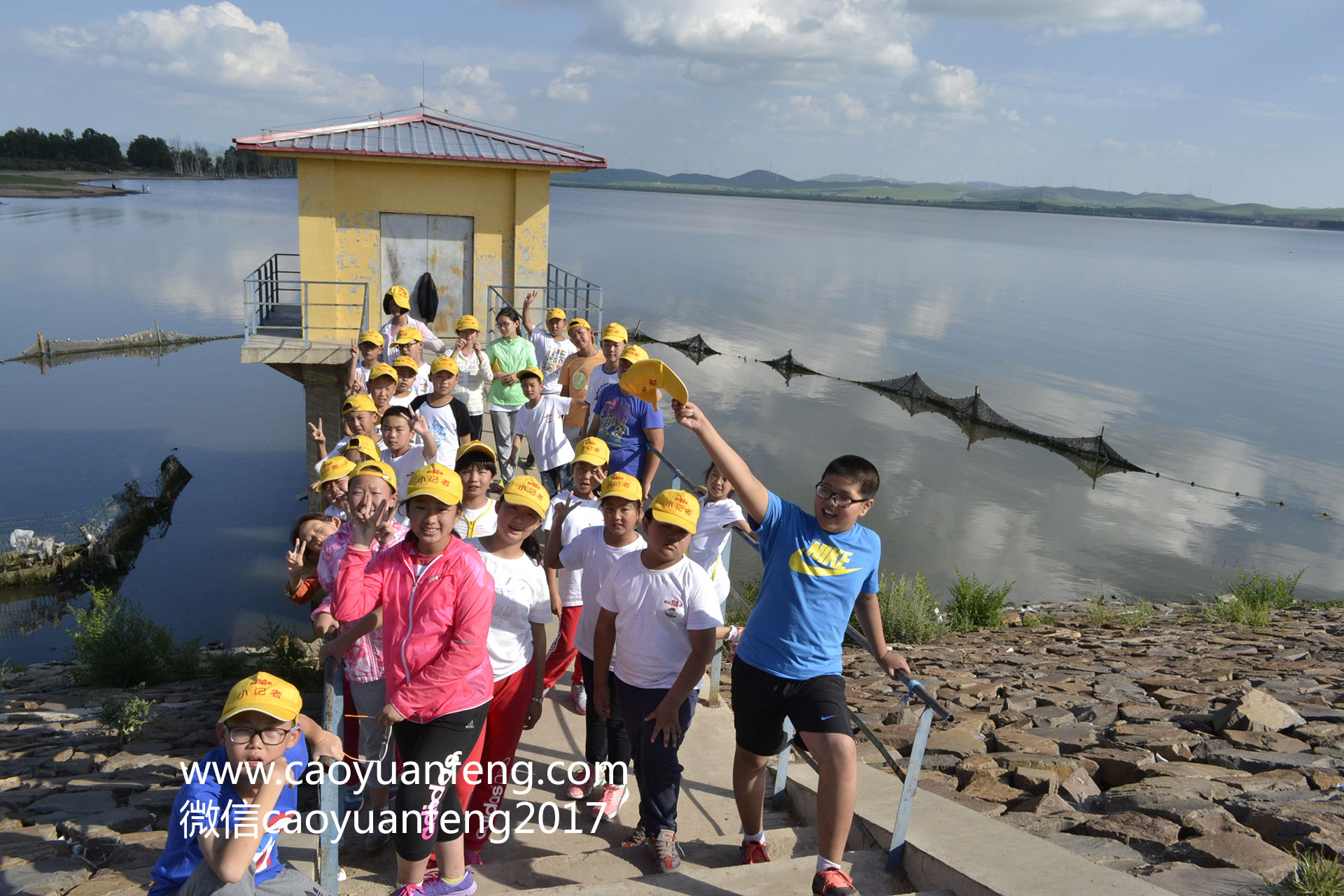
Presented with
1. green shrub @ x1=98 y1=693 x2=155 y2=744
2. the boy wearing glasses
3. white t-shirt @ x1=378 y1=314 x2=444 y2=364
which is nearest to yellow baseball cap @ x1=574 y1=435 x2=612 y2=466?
the boy wearing glasses

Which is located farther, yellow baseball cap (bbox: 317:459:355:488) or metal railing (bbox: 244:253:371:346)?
metal railing (bbox: 244:253:371:346)

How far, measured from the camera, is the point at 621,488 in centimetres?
429

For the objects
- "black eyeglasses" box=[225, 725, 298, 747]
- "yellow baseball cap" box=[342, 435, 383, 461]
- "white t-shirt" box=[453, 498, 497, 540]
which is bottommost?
"black eyeglasses" box=[225, 725, 298, 747]

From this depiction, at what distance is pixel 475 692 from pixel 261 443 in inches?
962

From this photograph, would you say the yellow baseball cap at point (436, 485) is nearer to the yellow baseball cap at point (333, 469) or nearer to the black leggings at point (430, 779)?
the black leggings at point (430, 779)

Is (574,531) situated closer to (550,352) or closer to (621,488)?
→ (621,488)

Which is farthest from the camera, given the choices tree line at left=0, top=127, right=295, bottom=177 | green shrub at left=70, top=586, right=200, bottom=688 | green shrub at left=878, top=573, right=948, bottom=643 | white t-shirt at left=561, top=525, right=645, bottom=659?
tree line at left=0, top=127, right=295, bottom=177

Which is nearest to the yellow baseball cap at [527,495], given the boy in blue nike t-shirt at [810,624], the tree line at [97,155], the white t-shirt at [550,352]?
the boy in blue nike t-shirt at [810,624]

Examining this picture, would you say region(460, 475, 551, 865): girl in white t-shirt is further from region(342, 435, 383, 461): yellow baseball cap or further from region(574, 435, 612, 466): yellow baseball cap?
region(342, 435, 383, 461): yellow baseball cap

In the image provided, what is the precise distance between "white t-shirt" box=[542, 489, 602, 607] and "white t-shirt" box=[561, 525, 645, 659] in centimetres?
19

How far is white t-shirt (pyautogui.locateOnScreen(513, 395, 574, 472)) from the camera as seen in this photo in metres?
7.68

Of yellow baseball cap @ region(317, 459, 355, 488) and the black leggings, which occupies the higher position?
yellow baseball cap @ region(317, 459, 355, 488)

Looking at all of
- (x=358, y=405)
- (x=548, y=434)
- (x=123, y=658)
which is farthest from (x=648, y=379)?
(x=123, y=658)

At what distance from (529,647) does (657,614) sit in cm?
65
